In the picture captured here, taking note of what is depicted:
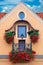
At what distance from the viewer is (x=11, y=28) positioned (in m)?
23.5

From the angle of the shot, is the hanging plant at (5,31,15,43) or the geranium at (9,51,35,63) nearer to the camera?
the geranium at (9,51,35,63)

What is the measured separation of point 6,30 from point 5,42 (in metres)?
0.80

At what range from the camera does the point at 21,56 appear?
22.4 meters

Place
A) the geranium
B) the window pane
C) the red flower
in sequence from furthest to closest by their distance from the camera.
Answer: the window pane
the red flower
the geranium

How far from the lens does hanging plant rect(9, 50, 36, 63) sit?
22406 mm

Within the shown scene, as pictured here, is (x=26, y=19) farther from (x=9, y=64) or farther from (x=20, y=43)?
(x=9, y=64)

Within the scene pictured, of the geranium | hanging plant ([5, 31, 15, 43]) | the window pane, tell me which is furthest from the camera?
the window pane

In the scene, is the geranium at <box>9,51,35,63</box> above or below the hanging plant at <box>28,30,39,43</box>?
below

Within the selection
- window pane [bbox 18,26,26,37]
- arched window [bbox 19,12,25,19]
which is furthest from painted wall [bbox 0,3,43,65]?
window pane [bbox 18,26,26,37]

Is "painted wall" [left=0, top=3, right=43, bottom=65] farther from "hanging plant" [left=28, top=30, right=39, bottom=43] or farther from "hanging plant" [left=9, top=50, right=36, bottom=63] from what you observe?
"hanging plant" [left=9, top=50, right=36, bottom=63]

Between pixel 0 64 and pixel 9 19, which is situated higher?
pixel 9 19

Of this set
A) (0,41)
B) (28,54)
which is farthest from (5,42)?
(28,54)

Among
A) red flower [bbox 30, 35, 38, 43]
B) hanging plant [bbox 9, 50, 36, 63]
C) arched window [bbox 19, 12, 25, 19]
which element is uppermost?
arched window [bbox 19, 12, 25, 19]

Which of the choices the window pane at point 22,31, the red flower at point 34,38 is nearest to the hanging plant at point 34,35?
the red flower at point 34,38
